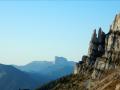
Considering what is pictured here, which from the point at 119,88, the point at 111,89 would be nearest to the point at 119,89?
the point at 119,88

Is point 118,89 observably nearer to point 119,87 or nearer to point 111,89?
point 119,87

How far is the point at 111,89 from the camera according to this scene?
197000 mm

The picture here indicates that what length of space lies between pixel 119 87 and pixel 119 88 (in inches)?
41.3

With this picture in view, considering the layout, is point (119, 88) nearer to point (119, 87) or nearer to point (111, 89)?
point (119, 87)

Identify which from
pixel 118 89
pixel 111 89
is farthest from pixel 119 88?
pixel 111 89

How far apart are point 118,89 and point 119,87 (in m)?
0.89

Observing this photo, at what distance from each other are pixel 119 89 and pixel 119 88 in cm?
105

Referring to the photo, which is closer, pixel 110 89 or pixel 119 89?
pixel 119 89

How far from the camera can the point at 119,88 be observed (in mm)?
156125

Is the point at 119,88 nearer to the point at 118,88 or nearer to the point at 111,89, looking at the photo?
the point at 118,88

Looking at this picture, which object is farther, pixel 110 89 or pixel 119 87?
pixel 110 89

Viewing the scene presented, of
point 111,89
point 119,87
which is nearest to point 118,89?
point 119,87

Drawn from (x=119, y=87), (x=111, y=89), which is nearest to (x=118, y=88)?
(x=119, y=87)

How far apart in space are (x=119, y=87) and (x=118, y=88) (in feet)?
3.38
